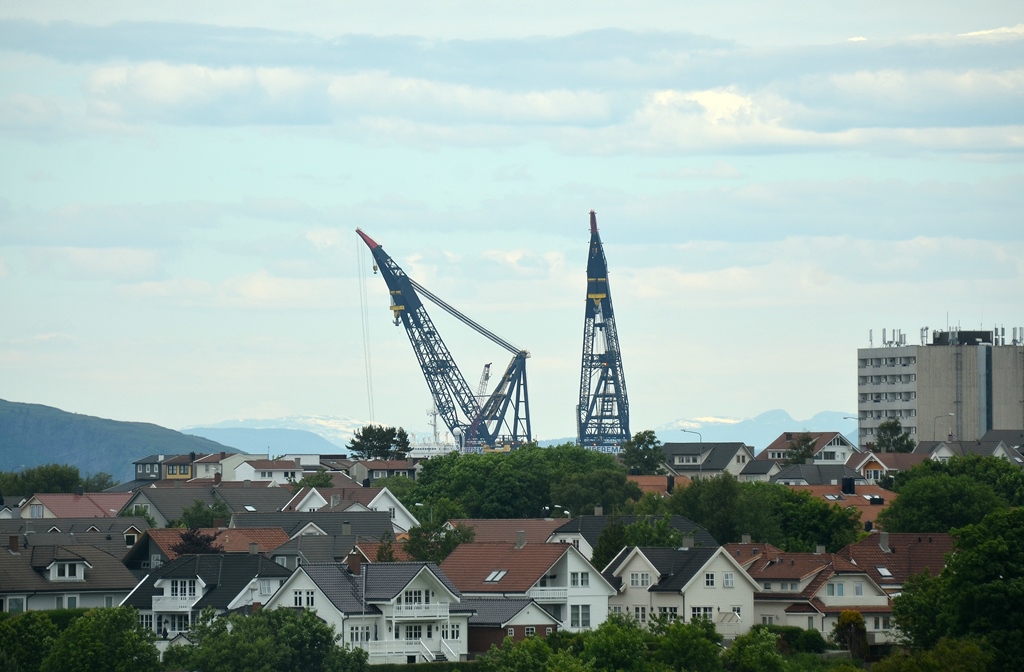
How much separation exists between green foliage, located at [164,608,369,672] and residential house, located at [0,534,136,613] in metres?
9.91

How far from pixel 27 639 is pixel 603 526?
31.2 meters

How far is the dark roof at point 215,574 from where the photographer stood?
208 ft

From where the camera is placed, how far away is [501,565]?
224ft

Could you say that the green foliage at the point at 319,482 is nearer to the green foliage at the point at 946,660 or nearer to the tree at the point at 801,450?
the tree at the point at 801,450

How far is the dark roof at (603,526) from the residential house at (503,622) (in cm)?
1357

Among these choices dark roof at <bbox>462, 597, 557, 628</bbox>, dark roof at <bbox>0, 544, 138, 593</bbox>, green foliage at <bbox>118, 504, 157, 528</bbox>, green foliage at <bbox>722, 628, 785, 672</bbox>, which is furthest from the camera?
green foliage at <bbox>118, 504, 157, 528</bbox>

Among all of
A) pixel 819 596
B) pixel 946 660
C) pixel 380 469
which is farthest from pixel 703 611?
pixel 380 469

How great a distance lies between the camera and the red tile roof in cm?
6644

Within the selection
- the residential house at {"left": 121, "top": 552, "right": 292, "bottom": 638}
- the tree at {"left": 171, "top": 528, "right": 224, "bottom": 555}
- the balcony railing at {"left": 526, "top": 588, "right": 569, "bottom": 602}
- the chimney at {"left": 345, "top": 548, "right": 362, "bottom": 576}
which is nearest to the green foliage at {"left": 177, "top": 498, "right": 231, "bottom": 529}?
the tree at {"left": 171, "top": 528, "right": 224, "bottom": 555}

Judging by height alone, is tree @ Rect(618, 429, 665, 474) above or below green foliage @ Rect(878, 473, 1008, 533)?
above

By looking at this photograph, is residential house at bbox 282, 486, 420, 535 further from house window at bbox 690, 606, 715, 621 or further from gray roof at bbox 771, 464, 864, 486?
house window at bbox 690, 606, 715, 621

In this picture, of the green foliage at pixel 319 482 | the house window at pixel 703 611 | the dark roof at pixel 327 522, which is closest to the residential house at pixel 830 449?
the green foliage at pixel 319 482

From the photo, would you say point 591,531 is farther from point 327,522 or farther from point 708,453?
point 708,453

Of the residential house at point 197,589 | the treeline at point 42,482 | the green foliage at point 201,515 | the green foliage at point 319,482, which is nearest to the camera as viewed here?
the residential house at point 197,589
